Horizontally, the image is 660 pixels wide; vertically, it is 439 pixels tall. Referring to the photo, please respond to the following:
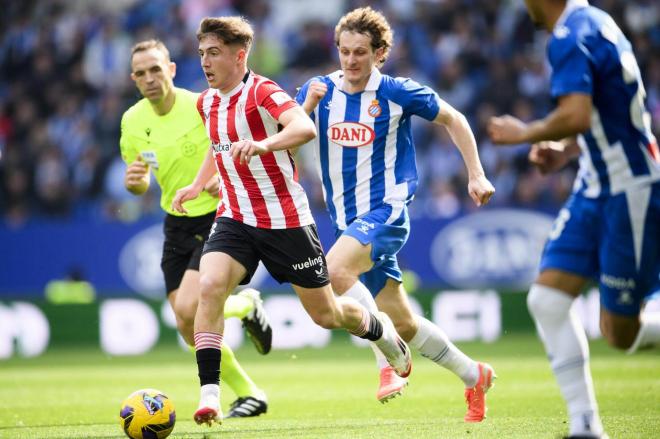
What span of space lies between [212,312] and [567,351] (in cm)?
233

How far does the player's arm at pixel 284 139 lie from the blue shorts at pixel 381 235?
3.55 ft

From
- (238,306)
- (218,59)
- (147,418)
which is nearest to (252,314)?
(238,306)

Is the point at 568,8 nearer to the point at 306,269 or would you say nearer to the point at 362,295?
the point at 306,269

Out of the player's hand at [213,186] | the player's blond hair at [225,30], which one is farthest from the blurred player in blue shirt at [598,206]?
the player's hand at [213,186]

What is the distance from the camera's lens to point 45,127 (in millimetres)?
18859

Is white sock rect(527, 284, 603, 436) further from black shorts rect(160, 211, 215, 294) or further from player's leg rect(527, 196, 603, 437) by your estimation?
black shorts rect(160, 211, 215, 294)

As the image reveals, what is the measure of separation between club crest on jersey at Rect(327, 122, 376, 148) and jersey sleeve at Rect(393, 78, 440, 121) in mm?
297

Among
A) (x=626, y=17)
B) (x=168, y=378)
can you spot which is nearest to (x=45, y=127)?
Answer: (x=168, y=378)

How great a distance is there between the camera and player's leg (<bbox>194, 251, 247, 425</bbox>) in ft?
20.8

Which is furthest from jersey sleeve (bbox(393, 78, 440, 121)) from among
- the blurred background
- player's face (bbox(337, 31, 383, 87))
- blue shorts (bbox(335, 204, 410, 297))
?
the blurred background

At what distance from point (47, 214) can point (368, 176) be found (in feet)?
37.8

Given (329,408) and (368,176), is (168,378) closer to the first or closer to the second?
(329,408)

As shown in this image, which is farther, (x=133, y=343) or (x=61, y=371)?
(x=133, y=343)

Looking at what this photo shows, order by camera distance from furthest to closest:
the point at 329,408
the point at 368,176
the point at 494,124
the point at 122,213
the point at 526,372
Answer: the point at 122,213
the point at 526,372
the point at 329,408
the point at 368,176
the point at 494,124
